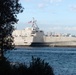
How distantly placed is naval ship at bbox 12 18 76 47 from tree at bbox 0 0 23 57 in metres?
135

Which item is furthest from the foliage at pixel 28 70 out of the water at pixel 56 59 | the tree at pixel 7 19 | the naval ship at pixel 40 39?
the naval ship at pixel 40 39

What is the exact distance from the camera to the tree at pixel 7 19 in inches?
1065

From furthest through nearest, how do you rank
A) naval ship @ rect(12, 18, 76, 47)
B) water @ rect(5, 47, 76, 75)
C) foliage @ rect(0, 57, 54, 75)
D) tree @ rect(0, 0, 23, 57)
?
naval ship @ rect(12, 18, 76, 47) < water @ rect(5, 47, 76, 75) < tree @ rect(0, 0, 23, 57) < foliage @ rect(0, 57, 54, 75)

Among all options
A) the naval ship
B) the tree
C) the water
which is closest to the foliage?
the tree

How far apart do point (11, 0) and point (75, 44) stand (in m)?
144

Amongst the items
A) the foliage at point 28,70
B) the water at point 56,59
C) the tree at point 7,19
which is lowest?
the water at point 56,59

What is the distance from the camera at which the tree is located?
88.7ft

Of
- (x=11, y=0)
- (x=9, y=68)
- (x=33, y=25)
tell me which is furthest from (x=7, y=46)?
(x=33, y=25)

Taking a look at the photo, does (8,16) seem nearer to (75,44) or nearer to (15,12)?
(15,12)

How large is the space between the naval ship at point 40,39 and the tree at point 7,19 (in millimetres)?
134914

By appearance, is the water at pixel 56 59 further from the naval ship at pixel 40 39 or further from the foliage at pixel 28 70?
the naval ship at pixel 40 39

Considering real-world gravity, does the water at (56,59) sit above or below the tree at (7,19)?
below

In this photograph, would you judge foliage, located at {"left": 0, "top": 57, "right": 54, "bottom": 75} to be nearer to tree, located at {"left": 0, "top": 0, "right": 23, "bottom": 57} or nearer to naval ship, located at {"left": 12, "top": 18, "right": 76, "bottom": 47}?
tree, located at {"left": 0, "top": 0, "right": 23, "bottom": 57}

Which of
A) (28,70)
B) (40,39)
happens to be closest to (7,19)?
(28,70)
